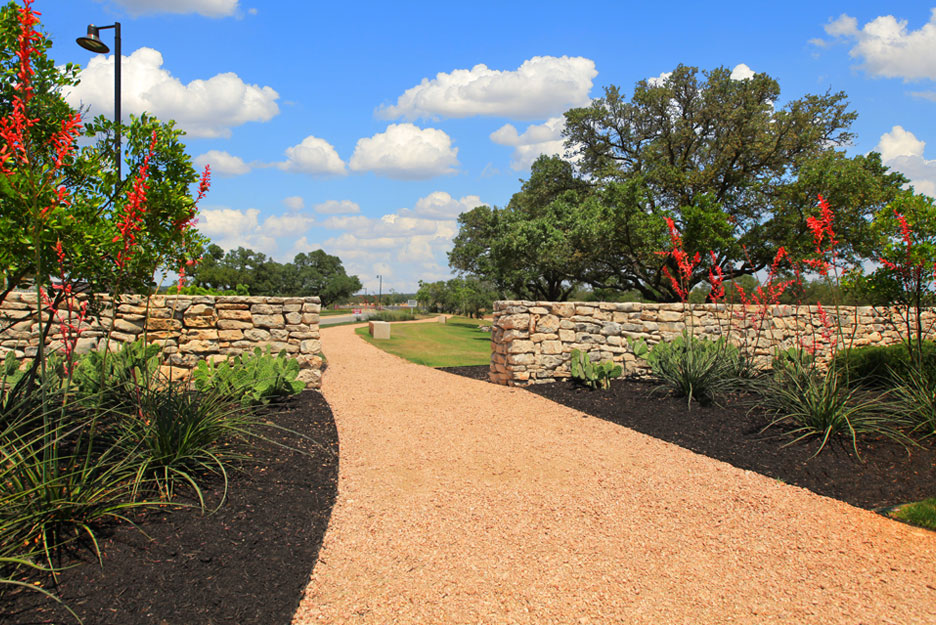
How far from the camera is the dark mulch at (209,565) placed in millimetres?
2701

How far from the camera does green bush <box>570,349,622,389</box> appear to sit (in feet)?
28.9

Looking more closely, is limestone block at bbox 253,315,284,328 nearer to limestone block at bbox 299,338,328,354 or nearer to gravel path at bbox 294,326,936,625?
limestone block at bbox 299,338,328,354

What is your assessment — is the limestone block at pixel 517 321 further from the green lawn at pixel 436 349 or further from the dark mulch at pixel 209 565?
the dark mulch at pixel 209 565

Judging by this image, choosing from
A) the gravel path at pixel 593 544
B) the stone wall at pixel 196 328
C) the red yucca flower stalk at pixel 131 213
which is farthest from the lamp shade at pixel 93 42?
the gravel path at pixel 593 544

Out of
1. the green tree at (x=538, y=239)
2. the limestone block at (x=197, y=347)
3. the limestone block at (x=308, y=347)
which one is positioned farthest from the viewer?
the green tree at (x=538, y=239)

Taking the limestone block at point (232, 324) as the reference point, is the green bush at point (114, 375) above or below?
below

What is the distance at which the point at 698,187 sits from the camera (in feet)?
66.8

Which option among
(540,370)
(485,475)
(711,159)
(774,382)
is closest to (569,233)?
(711,159)

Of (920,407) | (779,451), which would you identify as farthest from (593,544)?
(920,407)

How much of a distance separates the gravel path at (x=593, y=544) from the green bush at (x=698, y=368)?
67.2 inches

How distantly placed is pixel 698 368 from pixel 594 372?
5.69ft

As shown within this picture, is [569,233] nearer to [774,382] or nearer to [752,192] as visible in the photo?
[752,192]

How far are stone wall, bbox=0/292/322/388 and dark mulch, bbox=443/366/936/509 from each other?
4.47 m

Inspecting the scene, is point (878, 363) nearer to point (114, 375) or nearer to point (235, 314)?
point (235, 314)
